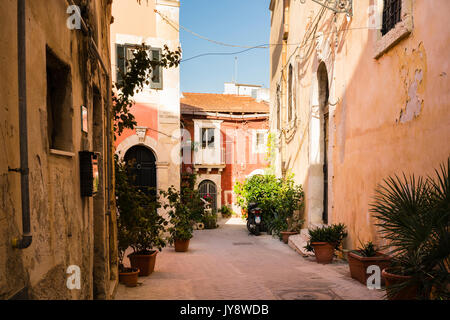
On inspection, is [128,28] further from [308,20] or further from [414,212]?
[414,212]

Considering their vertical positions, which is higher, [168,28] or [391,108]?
[168,28]

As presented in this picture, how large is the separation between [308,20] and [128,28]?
6.37 metres

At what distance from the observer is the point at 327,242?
7.02 metres

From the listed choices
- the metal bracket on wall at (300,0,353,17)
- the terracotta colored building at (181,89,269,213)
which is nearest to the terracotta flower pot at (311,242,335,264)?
the metal bracket on wall at (300,0,353,17)

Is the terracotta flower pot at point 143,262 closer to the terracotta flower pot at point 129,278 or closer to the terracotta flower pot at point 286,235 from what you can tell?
the terracotta flower pot at point 129,278

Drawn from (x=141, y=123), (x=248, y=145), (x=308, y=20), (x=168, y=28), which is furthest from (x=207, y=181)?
(x=308, y=20)

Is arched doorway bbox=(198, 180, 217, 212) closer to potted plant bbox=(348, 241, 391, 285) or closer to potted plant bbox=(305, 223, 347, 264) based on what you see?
potted plant bbox=(305, 223, 347, 264)

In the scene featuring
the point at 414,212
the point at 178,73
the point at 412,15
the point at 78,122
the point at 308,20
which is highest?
the point at 308,20

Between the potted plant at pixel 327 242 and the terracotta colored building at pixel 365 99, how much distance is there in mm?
209

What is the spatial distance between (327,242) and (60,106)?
5.72m

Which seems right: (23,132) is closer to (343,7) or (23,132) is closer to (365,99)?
(365,99)

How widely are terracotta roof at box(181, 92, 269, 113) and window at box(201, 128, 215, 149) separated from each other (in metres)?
1.13

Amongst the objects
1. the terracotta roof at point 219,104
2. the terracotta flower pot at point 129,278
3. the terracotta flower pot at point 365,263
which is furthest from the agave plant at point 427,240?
the terracotta roof at point 219,104
